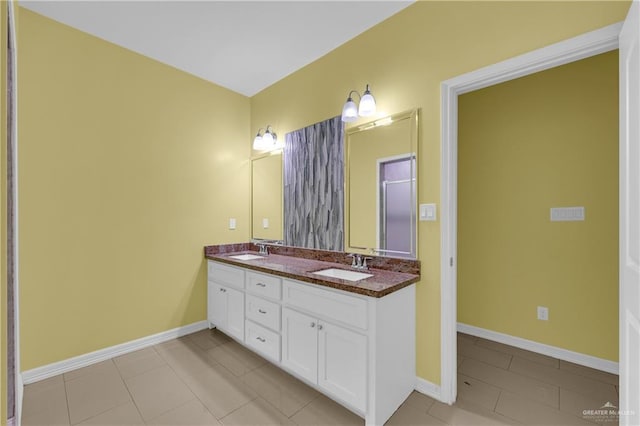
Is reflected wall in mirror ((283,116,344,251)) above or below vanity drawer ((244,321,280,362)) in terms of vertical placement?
above

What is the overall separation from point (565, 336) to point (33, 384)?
399 centimetres

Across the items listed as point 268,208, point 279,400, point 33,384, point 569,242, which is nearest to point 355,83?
point 268,208

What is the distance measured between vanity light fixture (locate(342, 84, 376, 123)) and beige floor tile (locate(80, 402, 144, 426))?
2351 millimetres

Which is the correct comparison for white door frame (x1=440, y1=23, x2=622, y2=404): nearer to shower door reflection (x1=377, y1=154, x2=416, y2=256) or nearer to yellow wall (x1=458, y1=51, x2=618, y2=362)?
shower door reflection (x1=377, y1=154, x2=416, y2=256)

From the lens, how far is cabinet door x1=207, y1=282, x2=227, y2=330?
8.87 ft

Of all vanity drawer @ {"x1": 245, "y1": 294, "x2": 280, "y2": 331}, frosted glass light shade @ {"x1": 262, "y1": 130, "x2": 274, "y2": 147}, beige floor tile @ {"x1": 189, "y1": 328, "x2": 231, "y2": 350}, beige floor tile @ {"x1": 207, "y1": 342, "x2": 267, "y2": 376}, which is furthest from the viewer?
frosted glass light shade @ {"x1": 262, "y1": 130, "x2": 274, "y2": 147}

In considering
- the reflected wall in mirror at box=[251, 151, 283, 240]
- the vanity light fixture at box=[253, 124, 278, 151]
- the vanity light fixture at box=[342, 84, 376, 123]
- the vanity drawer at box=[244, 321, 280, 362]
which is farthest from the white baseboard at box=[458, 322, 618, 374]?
the vanity light fixture at box=[253, 124, 278, 151]

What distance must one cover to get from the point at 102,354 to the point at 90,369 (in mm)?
139

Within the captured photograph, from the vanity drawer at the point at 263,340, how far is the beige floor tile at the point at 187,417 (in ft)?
1.73

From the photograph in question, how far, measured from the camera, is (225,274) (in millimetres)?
2695

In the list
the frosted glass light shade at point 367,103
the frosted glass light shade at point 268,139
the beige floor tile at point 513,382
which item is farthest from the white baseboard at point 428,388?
the frosted glass light shade at point 268,139

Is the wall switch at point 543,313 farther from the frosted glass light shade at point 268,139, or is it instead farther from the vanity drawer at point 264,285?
the frosted glass light shade at point 268,139

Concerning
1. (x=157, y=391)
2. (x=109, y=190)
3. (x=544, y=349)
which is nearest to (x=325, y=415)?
(x=157, y=391)

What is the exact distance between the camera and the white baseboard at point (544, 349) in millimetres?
2174
